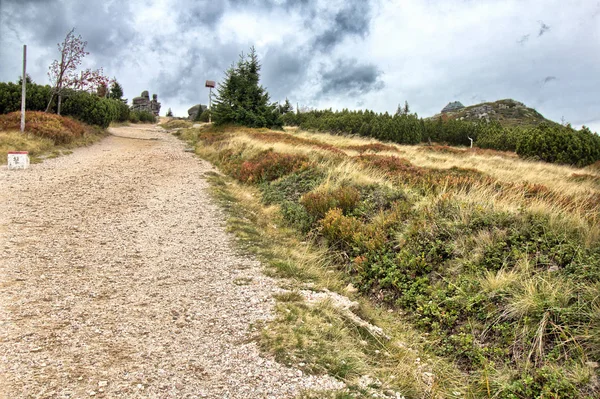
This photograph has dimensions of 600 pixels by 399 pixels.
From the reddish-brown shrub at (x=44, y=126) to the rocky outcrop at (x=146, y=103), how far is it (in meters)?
53.4

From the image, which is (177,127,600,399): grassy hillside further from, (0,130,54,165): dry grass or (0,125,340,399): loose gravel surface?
(0,130,54,165): dry grass

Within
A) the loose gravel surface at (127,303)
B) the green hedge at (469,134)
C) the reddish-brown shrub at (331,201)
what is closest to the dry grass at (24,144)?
the loose gravel surface at (127,303)

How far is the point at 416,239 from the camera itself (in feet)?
21.9

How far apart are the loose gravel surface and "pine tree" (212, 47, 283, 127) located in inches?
805

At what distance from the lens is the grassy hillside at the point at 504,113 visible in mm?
130625

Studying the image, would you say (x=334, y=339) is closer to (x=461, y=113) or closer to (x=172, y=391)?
(x=172, y=391)

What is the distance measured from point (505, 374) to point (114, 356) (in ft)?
13.5

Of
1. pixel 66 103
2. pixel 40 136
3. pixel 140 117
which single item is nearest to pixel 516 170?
pixel 40 136

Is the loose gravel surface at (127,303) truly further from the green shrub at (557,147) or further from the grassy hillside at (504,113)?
the grassy hillside at (504,113)

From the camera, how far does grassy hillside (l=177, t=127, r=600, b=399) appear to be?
12.7 feet

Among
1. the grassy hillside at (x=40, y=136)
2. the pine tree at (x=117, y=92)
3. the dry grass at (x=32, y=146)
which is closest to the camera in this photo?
the dry grass at (x=32, y=146)

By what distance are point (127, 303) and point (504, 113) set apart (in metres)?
162

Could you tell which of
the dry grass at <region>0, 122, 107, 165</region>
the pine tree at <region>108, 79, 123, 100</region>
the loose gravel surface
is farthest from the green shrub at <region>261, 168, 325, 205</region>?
the pine tree at <region>108, 79, 123, 100</region>

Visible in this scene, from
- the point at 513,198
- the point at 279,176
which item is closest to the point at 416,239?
the point at 513,198
